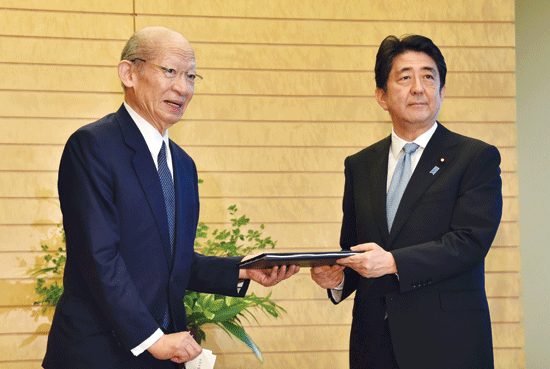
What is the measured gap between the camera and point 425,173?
80.0 inches

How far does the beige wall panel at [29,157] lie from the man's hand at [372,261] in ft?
7.08

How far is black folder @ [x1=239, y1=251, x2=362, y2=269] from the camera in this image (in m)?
1.74

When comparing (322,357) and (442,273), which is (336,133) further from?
(442,273)

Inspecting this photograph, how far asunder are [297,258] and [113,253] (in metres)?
0.56

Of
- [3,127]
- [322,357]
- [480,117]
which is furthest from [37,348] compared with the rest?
[480,117]

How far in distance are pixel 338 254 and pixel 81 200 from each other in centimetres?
80

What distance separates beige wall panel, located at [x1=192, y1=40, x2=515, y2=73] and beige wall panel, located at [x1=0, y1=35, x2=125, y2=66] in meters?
0.54

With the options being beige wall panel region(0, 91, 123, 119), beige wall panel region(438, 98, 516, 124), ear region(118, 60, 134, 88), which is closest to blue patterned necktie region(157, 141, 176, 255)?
ear region(118, 60, 134, 88)

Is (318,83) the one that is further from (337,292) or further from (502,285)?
(502,285)

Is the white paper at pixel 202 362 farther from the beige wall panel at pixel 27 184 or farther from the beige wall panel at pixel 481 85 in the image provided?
the beige wall panel at pixel 481 85

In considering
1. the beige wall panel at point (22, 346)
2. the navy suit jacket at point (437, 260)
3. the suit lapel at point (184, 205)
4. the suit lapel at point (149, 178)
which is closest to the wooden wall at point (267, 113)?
the beige wall panel at point (22, 346)

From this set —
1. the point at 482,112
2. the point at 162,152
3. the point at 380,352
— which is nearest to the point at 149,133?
the point at 162,152

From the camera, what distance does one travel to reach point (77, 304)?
1625mm

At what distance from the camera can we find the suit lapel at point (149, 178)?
5.57 ft
